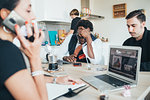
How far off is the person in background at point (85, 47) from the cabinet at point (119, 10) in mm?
2247

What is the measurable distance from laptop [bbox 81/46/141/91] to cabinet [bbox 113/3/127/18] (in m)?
3.05

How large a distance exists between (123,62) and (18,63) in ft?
2.35

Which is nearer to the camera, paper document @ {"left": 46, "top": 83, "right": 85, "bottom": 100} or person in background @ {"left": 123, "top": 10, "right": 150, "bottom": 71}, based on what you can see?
paper document @ {"left": 46, "top": 83, "right": 85, "bottom": 100}

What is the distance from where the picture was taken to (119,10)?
152 inches

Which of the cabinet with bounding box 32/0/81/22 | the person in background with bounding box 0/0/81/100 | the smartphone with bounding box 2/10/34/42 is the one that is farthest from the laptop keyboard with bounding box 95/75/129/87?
the cabinet with bounding box 32/0/81/22

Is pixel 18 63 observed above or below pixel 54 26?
below

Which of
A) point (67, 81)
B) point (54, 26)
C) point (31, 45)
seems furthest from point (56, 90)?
point (54, 26)

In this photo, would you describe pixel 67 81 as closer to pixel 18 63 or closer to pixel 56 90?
pixel 56 90

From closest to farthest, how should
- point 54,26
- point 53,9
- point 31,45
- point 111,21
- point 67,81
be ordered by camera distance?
point 31,45, point 67,81, point 53,9, point 54,26, point 111,21

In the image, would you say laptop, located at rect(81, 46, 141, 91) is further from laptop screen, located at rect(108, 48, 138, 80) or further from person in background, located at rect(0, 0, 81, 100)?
person in background, located at rect(0, 0, 81, 100)

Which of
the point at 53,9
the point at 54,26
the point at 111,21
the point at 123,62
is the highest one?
the point at 53,9

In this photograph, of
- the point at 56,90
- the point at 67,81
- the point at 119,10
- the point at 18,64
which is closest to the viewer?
the point at 18,64

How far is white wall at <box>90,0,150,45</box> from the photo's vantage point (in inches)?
147

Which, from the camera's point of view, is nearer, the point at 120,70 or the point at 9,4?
the point at 9,4
